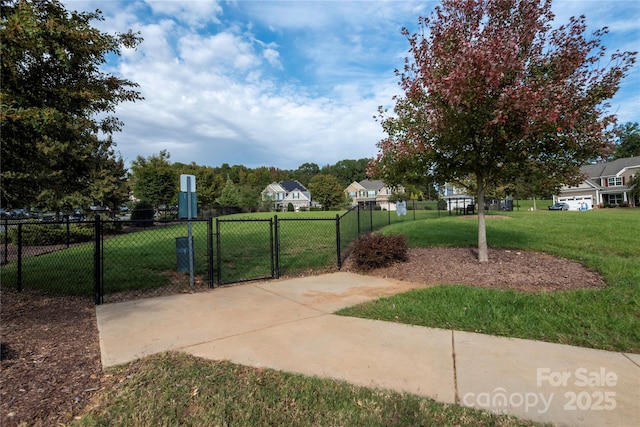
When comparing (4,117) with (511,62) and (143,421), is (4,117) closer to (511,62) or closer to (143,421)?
(143,421)

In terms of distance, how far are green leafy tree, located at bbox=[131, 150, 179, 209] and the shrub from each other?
33198 millimetres

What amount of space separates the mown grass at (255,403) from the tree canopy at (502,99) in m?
4.77

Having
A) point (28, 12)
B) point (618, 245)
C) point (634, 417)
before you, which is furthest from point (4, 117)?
point (618, 245)

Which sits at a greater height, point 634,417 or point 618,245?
point 618,245

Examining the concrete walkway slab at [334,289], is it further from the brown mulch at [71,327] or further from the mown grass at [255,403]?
the mown grass at [255,403]

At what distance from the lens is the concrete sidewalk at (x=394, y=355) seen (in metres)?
2.75

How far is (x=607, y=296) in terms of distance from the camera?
5020mm

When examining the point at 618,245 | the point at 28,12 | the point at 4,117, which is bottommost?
the point at 618,245

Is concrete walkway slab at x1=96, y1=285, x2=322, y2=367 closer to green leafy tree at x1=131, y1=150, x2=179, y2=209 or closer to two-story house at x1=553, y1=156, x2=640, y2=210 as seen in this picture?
green leafy tree at x1=131, y1=150, x2=179, y2=209

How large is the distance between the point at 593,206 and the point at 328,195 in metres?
37.4

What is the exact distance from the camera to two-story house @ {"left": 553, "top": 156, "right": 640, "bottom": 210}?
45.8 meters

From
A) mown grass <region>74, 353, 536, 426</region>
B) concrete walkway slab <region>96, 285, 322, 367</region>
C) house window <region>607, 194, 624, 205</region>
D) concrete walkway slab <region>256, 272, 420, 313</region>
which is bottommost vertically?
mown grass <region>74, 353, 536, 426</region>

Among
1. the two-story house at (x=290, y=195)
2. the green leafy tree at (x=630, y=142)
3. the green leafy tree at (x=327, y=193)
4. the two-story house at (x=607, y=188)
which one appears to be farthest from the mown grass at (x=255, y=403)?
A: the green leafy tree at (x=630, y=142)

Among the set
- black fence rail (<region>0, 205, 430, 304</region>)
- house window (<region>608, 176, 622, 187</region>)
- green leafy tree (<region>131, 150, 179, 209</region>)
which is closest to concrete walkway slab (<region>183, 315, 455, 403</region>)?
black fence rail (<region>0, 205, 430, 304</region>)
